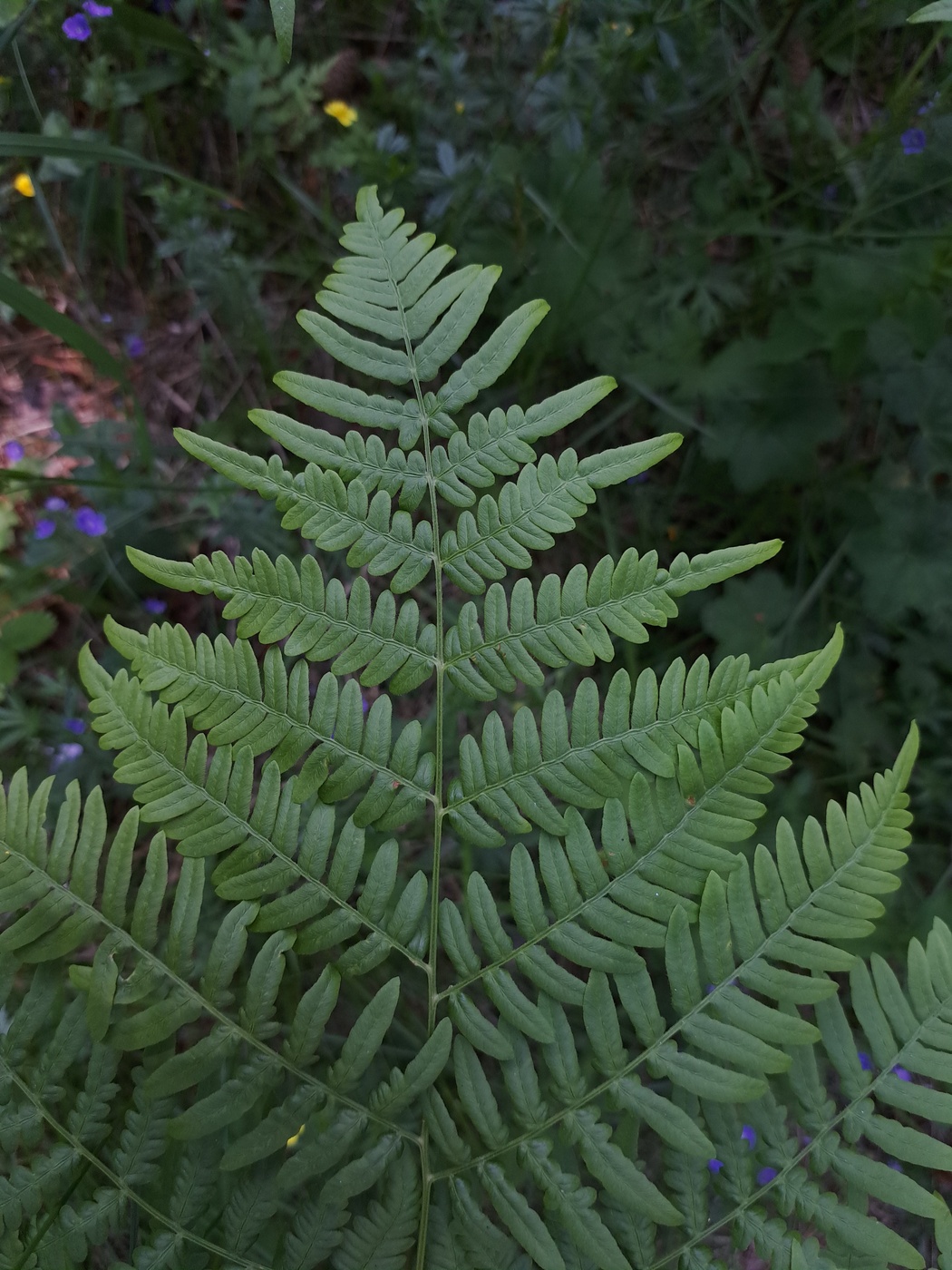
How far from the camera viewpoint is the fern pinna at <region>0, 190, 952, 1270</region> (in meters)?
0.95

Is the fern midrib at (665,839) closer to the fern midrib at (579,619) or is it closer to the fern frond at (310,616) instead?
the fern midrib at (579,619)

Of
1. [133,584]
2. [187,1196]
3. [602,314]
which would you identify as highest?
[602,314]

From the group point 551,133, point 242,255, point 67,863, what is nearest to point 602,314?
point 551,133

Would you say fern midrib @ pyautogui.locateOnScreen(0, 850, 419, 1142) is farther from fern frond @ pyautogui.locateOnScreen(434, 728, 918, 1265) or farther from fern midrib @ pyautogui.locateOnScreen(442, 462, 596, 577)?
fern midrib @ pyautogui.locateOnScreen(442, 462, 596, 577)

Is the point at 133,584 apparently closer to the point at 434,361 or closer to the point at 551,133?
the point at 434,361

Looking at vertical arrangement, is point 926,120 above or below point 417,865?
above

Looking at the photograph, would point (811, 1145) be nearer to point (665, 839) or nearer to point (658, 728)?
point (665, 839)

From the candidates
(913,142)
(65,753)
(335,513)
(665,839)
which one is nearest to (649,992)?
(665,839)

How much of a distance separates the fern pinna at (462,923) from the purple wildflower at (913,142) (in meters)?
1.48

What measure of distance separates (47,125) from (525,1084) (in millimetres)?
2324

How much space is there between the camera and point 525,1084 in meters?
0.98

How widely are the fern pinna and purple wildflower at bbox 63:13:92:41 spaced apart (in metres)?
1.56

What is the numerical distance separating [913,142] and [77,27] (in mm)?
1989

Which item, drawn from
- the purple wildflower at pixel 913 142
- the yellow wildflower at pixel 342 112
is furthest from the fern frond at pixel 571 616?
the yellow wildflower at pixel 342 112
